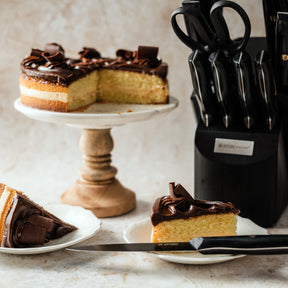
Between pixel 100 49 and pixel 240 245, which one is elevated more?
pixel 100 49

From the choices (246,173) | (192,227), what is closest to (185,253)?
(192,227)

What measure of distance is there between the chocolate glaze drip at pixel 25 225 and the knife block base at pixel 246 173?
0.49m

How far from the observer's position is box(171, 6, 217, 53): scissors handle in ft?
5.97

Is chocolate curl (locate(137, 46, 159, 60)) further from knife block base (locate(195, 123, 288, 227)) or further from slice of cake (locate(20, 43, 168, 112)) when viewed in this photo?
knife block base (locate(195, 123, 288, 227))

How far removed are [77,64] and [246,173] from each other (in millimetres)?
684

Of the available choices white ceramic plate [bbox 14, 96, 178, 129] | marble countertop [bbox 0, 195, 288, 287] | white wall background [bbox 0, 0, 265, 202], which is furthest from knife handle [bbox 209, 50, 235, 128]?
white wall background [bbox 0, 0, 265, 202]

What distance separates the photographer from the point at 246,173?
1.92 meters

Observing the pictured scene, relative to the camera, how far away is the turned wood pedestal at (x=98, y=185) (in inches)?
82.7

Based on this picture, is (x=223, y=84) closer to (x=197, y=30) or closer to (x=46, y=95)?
(x=197, y=30)

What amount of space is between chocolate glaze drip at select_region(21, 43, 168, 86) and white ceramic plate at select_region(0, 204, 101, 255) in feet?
1.29

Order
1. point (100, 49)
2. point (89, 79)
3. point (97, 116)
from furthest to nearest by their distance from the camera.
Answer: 1. point (100, 49)
2. point (89, 79)
3. point (97, 116)

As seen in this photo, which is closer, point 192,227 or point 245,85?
point 192,227

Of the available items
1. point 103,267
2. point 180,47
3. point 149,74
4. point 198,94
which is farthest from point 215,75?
point 180,47

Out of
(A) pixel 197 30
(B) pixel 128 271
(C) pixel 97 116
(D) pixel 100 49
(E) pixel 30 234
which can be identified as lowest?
(B) pixel 128 271
